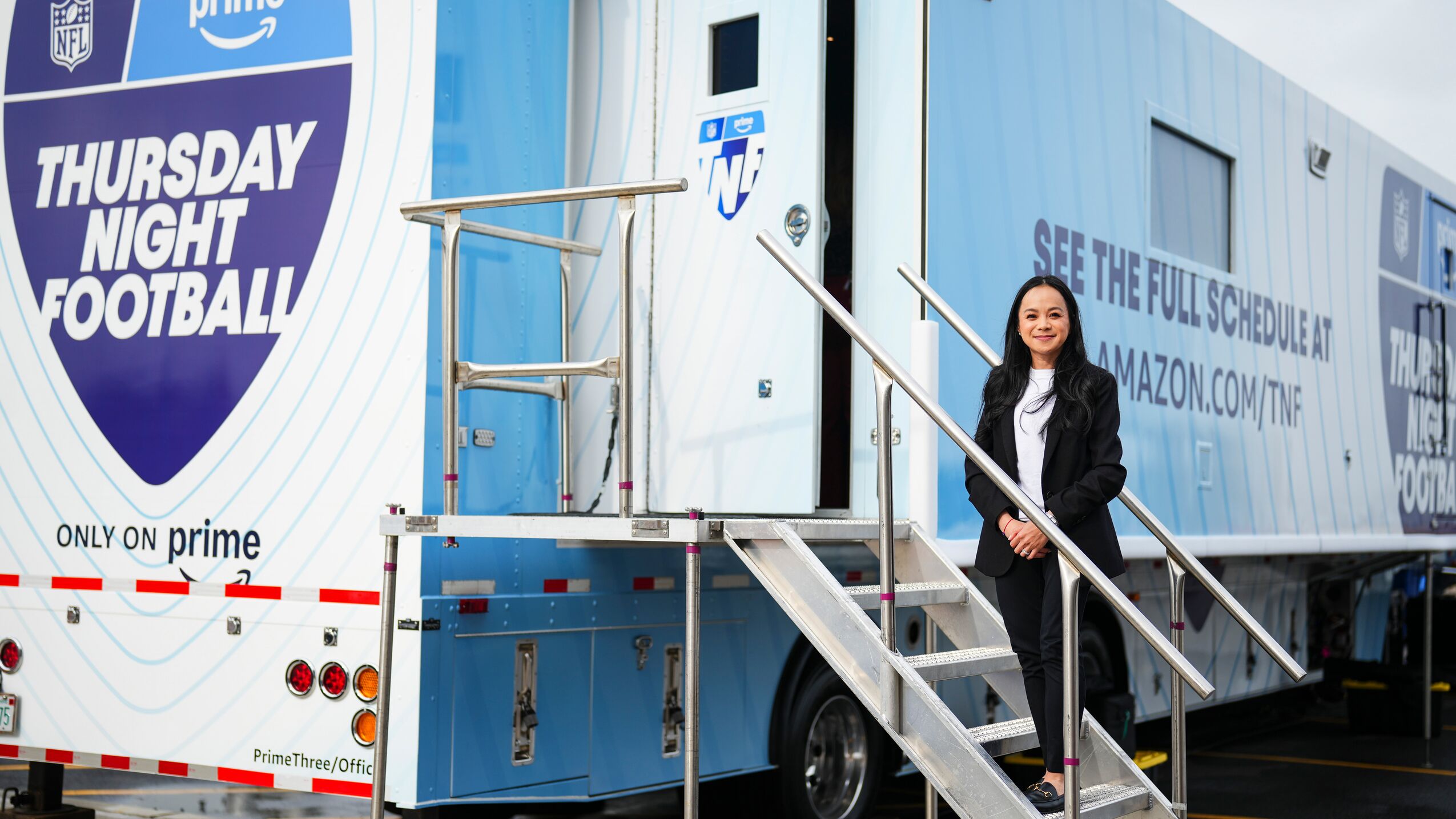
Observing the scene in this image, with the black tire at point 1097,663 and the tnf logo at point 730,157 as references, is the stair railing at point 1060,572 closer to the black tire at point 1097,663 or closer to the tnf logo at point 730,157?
the tnf logo at point 730,157

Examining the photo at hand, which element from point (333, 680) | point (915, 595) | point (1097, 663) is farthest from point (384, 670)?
point (1097, 663)

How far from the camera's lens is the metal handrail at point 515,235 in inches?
178

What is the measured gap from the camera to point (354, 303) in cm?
469

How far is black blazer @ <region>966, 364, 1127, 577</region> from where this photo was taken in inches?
152

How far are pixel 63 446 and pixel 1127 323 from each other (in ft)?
14.4

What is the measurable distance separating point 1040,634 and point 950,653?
0.37 metres

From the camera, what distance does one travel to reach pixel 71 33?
539 centimetres

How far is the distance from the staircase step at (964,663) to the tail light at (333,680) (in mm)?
1769

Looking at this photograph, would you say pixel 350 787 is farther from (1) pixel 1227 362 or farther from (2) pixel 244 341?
(1) pixel 1227 362

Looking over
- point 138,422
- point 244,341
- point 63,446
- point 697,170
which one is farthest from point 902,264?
point 63,446

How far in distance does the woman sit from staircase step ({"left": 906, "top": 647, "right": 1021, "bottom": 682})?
0.15 meters

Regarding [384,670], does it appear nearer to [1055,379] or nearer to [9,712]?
[9,712]

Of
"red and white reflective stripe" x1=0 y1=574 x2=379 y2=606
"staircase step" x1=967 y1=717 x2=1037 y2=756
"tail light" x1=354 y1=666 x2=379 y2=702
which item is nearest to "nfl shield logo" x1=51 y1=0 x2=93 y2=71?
"red and white reflective stripe" x1=0 y1=574 x2=379 y2=606

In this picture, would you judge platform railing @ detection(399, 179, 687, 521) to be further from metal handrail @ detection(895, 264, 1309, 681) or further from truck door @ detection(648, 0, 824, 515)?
metal handrail @ detection(895, 264, 1309, 681)
